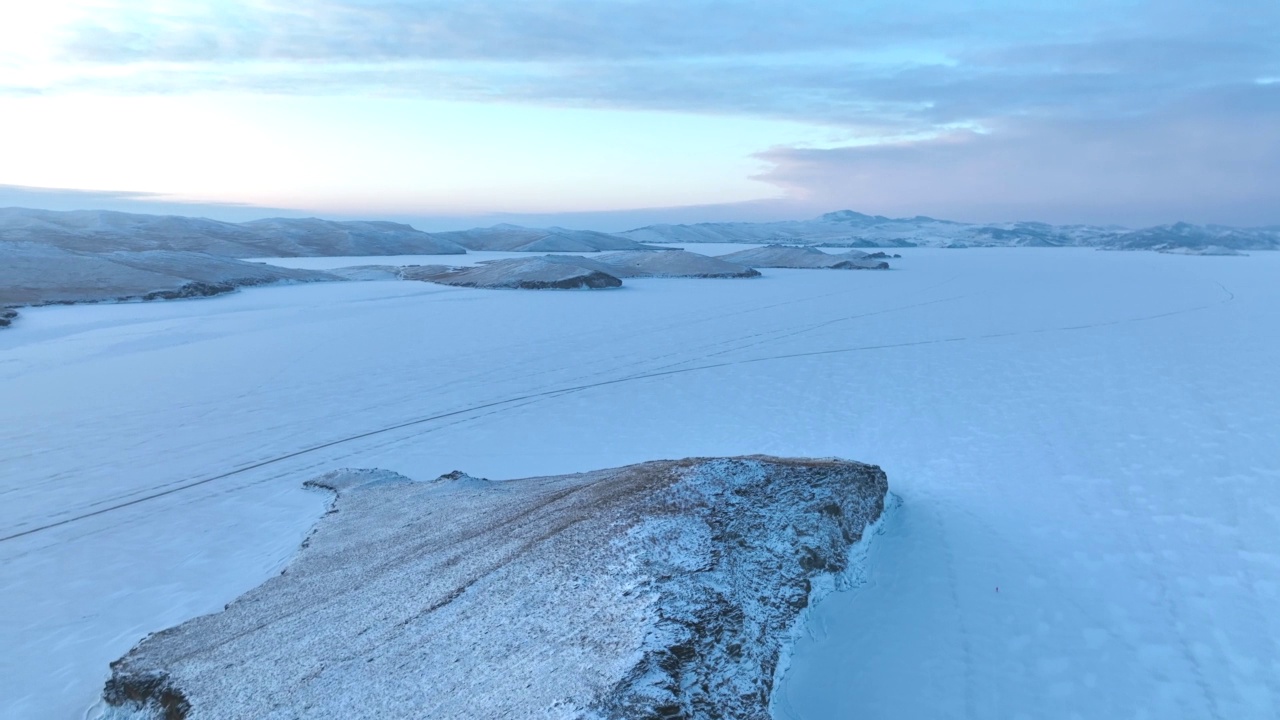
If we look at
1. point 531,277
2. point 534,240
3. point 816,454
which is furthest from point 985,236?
point 816,454

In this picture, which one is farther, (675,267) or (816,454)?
(675,267)

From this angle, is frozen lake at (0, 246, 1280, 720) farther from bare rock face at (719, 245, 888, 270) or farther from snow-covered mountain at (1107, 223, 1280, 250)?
snow-covered mountain at (1107, 223, 1280, 250)

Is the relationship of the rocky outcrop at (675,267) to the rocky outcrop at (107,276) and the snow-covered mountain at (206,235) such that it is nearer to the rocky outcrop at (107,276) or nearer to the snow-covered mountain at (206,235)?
the rocky outcrop at (107,276)

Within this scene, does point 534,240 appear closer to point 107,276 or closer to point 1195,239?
point 107,276

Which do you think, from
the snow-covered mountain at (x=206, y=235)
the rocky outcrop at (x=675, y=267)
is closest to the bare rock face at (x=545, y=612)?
the rocky outcrop at (x=675, y=267)

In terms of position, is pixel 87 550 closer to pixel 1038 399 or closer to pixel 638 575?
pixel 638 575

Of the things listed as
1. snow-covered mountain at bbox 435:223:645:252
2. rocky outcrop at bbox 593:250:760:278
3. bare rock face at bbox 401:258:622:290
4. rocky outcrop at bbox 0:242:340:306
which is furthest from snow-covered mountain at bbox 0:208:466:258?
rocky outcrop at bbox 593:250:760:278

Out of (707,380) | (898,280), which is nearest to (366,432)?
(707,380)
